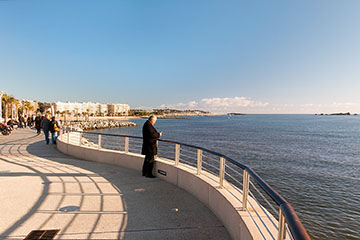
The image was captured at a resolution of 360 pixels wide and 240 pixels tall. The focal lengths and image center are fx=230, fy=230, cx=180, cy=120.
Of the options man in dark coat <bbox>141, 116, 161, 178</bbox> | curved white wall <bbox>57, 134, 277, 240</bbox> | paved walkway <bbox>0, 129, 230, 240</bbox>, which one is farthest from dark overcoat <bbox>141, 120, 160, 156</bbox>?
paved walkway <bbox>0, 129, 230, 240</bbox>

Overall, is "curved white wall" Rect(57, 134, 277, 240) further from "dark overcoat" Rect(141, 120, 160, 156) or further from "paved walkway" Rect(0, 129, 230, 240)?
"dark overcoat" Rect(141, 120, 160, 156)

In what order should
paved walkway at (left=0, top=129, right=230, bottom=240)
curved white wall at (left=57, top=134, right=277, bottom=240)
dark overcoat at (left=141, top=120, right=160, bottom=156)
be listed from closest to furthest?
curved white wall at (left=57, top=134, right=277, bottom=240) → paved walkway at (left=0, top=129, right=230, bottom=240) → dark overcoat at (left=141, top=120, right=160, bottom=156)

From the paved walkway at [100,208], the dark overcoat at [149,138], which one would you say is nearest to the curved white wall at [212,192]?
the paved walkway at [100,208]

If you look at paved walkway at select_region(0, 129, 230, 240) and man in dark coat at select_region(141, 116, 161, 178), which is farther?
man in dark coat at select_region(141, 116, 161, 178)

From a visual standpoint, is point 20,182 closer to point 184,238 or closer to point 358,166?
point 184,238

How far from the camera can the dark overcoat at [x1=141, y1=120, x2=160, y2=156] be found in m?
6.44

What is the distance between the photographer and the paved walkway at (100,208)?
142 inches

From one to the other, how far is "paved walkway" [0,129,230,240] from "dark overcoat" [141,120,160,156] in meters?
0.83

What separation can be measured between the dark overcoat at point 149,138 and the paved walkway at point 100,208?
2.74 ft

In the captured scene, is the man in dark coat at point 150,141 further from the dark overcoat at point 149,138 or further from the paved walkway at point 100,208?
the paved walkway at point 100,208

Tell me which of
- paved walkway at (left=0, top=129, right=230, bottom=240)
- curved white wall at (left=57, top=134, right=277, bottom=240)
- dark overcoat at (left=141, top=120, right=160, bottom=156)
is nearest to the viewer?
curved white wall at (left=57, top=134, right=277, bottom=240)

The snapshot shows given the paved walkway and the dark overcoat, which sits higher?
the dark overcoat

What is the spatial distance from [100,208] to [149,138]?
2411 mm

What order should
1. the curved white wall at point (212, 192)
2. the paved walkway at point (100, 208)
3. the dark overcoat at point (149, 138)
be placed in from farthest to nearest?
the dark overcoat at point (149, 138) → the paved walkway at point (100, 208) → the curved white wall at point (212, 192)
